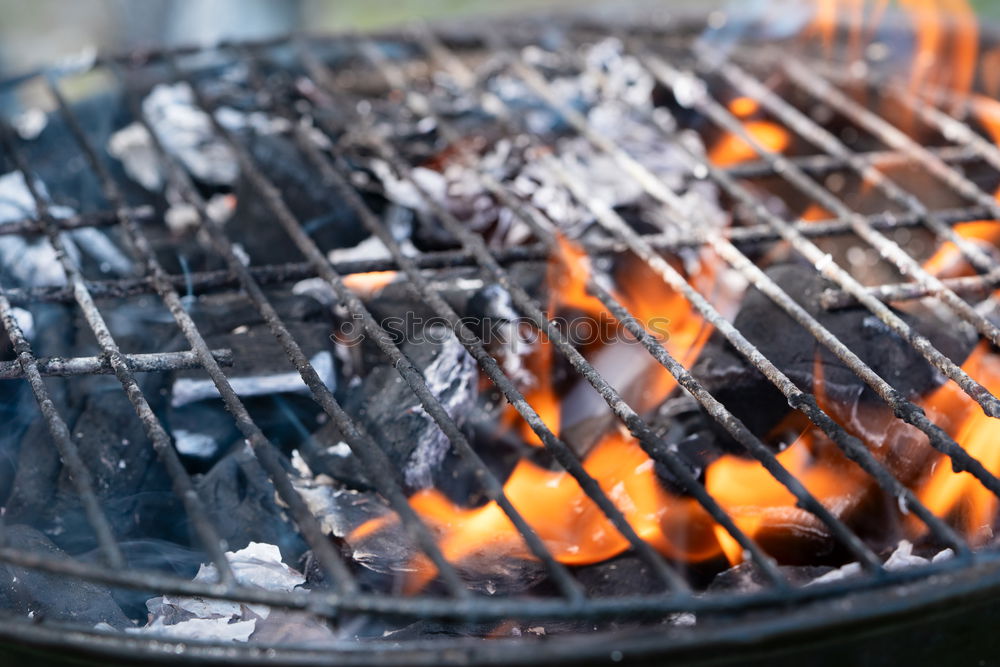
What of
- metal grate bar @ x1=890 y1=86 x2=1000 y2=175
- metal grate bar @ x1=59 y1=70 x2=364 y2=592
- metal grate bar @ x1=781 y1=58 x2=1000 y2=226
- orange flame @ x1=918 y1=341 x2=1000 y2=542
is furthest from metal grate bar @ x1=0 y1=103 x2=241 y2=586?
metal grate bar @ x1=890 y1=86 x2=1000 y2=175

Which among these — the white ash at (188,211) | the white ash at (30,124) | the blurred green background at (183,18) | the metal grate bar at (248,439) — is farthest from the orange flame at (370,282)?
the blurred green background at (183,18)

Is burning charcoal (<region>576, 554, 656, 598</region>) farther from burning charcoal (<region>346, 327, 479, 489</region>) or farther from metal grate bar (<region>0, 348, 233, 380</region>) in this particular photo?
metal grate bar (<region>0, 348, 233, 380</region>)

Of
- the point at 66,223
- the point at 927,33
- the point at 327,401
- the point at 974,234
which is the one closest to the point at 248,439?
the point at 327,401

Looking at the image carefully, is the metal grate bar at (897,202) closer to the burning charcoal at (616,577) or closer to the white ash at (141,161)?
the burning charcoal at (616,577)

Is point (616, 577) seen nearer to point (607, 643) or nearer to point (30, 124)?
point (607, 643)

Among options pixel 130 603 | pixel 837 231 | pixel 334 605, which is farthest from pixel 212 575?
pixel 837 231

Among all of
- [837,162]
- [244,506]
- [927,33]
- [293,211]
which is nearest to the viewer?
[244,506]
